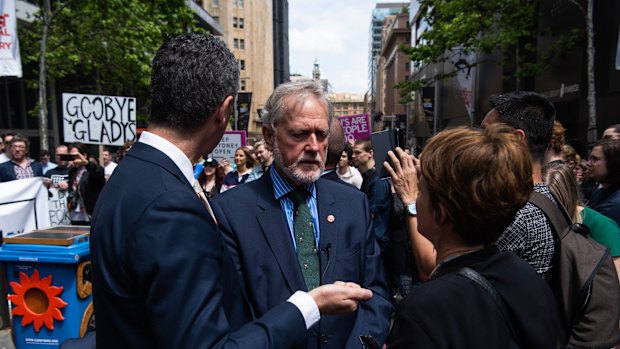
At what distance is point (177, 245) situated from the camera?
1228mm

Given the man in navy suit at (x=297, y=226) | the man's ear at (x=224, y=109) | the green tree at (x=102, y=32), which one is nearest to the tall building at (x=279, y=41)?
the green tree at (x=102, y=32)

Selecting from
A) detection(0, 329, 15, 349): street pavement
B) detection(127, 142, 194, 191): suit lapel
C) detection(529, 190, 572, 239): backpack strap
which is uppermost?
detection(127, 142, 194, 191): suit lapel

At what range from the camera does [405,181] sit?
240 centimetres

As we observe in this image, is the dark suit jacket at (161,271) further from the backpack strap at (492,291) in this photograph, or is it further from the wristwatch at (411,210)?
the wristwatch at (411,210)

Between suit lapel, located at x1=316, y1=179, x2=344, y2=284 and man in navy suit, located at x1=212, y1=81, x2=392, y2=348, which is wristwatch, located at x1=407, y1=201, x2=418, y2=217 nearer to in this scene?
man in navy suit, located at x1=212, y1=81, x2=392, y2=348

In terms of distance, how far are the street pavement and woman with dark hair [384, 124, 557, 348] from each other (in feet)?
14.8

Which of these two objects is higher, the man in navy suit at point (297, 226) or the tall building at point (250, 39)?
the tall building at point (250, 39)

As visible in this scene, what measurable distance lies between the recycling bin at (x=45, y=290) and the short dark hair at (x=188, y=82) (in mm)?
2604

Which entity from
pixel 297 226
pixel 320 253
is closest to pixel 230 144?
pixel 297 226

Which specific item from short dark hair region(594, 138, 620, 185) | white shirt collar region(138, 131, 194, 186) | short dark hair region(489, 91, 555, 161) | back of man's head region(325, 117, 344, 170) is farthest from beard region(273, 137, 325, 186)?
short dark hair region(594, 138, 620, 185)

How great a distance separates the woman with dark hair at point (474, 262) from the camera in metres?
1.21

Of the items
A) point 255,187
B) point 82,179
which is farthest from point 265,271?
point 82,179

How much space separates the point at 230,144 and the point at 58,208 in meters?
4.01

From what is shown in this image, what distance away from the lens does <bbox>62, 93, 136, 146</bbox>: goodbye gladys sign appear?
709 cm
